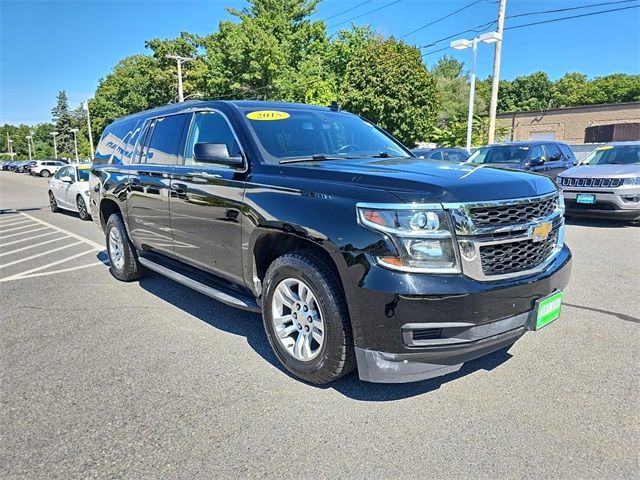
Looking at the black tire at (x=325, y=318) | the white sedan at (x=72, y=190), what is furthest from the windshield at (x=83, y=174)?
the black tire at (x=325, y=318)

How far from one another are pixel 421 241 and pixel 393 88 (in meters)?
29.6

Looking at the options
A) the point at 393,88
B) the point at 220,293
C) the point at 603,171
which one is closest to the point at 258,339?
the point at 220,293

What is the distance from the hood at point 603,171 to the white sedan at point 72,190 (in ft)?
37.6

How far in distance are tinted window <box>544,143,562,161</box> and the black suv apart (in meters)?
9.51

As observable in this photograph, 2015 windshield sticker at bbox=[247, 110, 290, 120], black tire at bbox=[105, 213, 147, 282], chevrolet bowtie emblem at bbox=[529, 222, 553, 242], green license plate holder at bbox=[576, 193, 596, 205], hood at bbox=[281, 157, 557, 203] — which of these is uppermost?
2015 windshield sticker at bbox=[247, 110, 290, 120]

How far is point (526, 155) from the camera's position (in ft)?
38.4

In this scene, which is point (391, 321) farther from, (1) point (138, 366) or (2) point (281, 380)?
(1) point (138, 366)

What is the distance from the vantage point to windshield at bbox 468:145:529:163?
38.8 feet

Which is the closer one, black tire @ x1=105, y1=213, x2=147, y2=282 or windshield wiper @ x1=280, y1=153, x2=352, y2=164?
windshield wiper @ x1=280, y1=153, x2=352, y2=164

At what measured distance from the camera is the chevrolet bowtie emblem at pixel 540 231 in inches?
112

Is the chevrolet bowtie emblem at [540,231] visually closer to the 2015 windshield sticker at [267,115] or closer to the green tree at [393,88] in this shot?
the 2015 windshield sticker at [267,115]

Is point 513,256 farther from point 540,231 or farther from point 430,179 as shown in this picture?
point 430,179

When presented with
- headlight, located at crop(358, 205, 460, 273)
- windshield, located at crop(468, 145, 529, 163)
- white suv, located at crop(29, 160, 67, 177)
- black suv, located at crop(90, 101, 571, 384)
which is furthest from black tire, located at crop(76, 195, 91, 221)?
white suv, located at crop(29, 160, 67, 177)

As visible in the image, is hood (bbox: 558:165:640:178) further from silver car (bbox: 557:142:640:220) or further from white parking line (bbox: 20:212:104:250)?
white parking line (bbox: 20:212:104:250)
